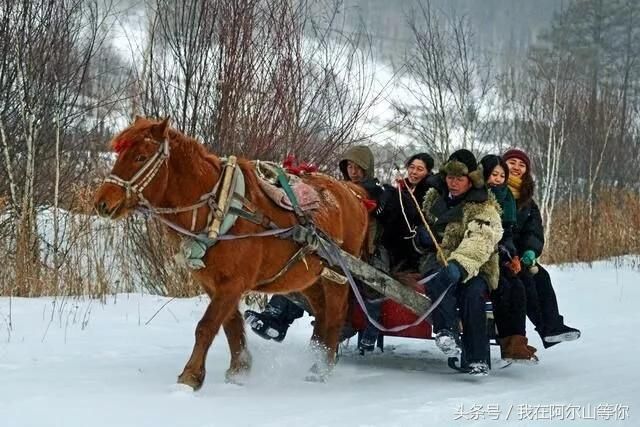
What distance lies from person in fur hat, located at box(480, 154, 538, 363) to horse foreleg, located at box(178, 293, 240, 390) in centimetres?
205

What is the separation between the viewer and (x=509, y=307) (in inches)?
225

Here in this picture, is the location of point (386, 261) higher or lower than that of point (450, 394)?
higher

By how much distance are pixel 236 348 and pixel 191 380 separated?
2.29ft

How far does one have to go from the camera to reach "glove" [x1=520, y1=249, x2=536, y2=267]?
6012 millimetres

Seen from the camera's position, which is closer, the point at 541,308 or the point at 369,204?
the point at 541,308

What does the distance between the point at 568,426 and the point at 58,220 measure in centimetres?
621

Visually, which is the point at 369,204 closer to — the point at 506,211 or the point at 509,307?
the point at 506,211

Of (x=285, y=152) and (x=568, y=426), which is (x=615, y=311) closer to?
(x=285, y=152)

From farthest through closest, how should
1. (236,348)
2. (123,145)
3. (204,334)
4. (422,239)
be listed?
(422,239), (236,348), (204,334), (123,145)

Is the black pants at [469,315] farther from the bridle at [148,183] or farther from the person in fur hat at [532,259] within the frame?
the bridle at [148,183]

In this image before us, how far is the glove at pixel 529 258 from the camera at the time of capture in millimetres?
6012

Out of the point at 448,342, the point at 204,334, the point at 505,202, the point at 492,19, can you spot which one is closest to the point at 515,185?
the point at 505,202

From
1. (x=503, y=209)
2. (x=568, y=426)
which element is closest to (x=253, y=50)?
(x=503, y=209)

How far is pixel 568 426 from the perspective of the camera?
4.07 meters
